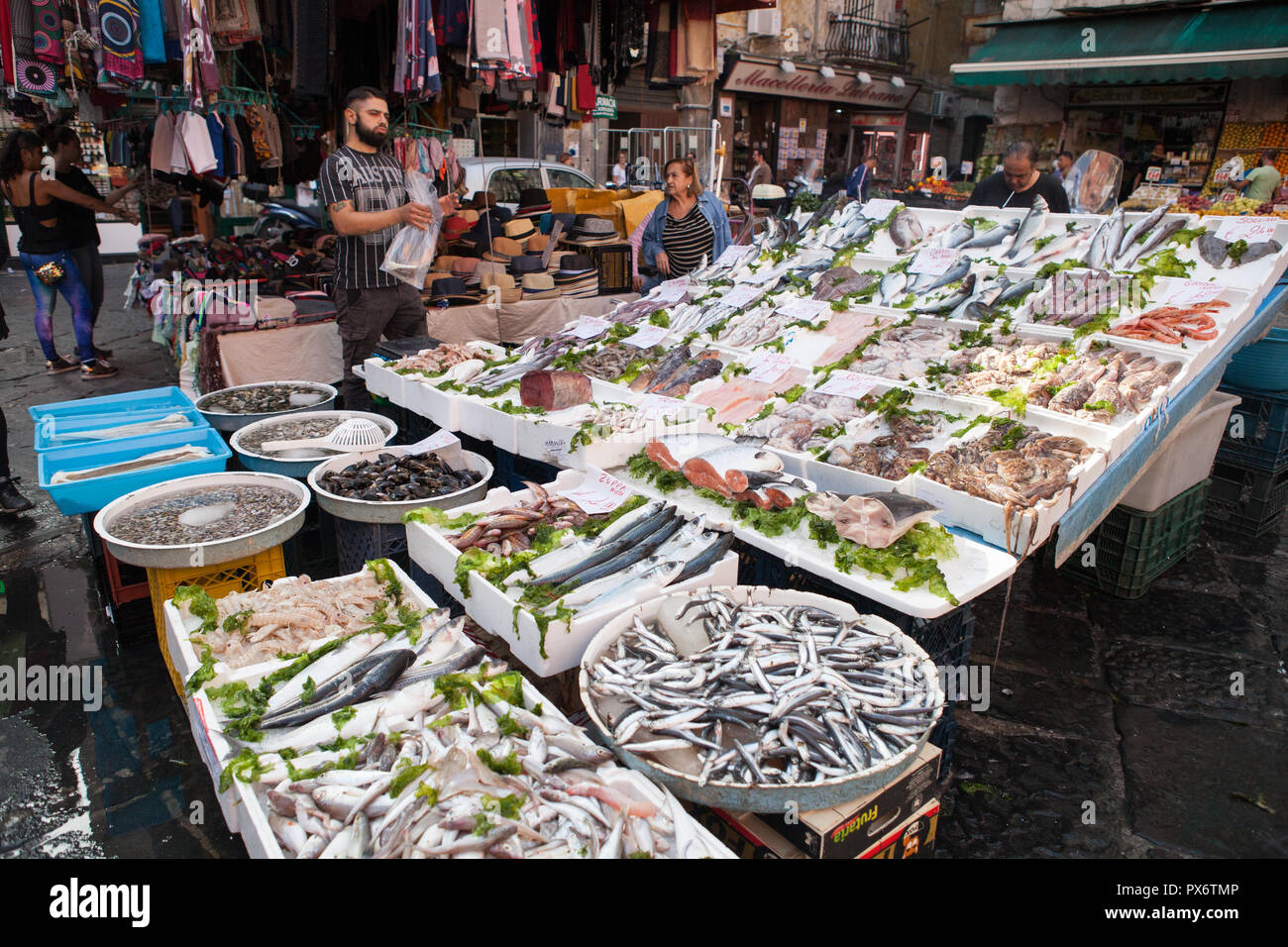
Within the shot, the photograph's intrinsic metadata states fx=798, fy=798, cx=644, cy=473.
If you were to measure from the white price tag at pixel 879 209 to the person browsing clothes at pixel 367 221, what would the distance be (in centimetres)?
307

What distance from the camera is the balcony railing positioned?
971 inches

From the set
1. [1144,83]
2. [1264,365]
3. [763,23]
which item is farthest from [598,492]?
[763,23]

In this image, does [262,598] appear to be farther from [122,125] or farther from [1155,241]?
[122,125]

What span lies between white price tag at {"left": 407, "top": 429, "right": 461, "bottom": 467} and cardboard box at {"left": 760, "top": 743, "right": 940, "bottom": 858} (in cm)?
268

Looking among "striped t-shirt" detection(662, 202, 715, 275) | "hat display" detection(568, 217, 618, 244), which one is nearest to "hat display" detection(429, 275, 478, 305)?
"hat display" detection(568, 217, 618, 244)

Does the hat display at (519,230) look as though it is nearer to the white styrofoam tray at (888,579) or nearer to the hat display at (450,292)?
the hat display at (450,292)

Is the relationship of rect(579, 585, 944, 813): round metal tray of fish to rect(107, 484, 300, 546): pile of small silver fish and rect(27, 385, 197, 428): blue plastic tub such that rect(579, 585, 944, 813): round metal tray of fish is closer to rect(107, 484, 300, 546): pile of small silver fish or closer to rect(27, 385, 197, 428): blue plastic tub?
rect(107, 484, 300, 546): pile of small silver fish

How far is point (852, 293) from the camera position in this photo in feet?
17.2

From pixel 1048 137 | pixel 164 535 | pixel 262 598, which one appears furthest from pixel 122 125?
pixel 1048 137

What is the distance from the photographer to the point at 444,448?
4238mm

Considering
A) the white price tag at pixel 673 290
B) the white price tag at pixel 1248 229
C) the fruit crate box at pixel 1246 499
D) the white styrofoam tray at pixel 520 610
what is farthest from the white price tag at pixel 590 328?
the fruit crate box at pixel 1246 499

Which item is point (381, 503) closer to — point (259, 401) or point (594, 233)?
point (259, 401)

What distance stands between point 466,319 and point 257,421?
2410 millimetres

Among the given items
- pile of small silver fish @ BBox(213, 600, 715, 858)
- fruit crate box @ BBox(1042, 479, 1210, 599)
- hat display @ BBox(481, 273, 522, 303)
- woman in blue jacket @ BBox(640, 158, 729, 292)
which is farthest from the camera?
hat display @ BBox(481, 273, 522, 303)
